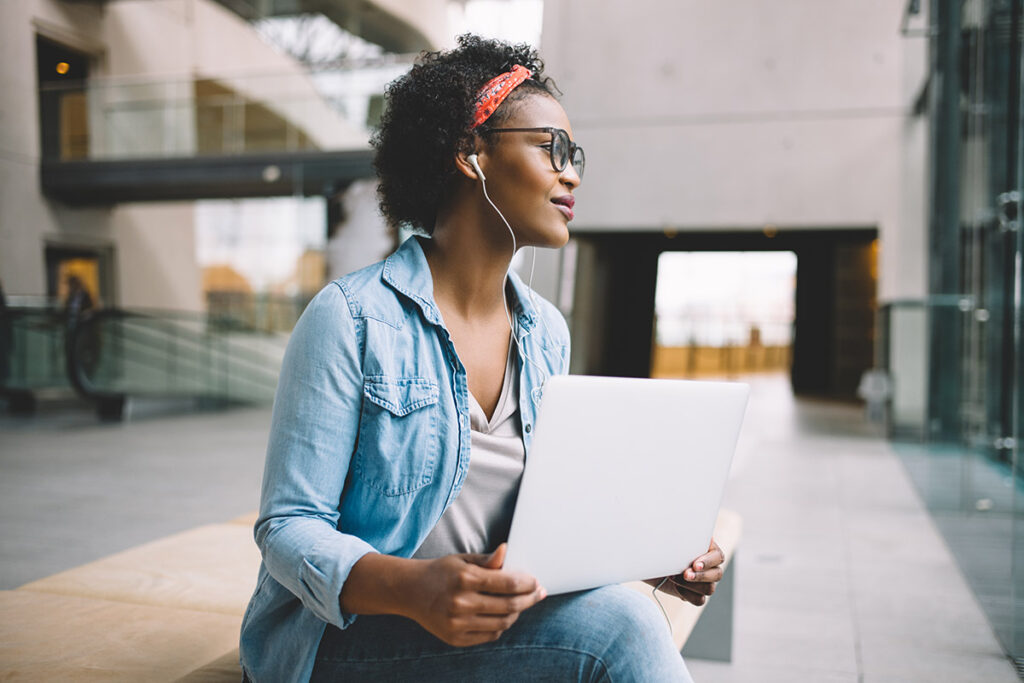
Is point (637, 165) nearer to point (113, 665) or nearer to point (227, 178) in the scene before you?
point (227, 178)

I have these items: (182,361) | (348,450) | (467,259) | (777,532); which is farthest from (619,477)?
(182,361)

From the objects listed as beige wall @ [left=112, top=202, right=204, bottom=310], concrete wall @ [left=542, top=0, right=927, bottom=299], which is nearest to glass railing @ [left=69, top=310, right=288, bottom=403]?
beige wall @ [left=112, top=202, right=204, bottom=310]

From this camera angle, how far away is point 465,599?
937mm

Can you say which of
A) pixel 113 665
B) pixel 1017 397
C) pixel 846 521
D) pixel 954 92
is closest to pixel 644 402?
pixel 113 665

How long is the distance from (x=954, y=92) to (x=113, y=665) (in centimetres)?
751

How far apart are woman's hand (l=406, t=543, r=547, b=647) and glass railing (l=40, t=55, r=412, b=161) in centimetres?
369

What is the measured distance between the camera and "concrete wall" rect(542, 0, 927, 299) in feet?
25.7

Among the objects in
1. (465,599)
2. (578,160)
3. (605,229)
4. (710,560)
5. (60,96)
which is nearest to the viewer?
(465,599)

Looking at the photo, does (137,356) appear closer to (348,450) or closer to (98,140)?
(98,140)

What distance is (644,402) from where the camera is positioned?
1.10 meters

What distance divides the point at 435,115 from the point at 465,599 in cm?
76

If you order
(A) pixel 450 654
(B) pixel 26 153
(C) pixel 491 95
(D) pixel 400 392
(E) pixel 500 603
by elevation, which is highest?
(B) pixel 26 153

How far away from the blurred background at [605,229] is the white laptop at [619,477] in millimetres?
776

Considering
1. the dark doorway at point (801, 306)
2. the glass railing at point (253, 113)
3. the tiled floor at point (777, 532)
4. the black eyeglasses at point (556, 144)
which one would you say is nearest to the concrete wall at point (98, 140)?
the glass railing at point (253, 113)
